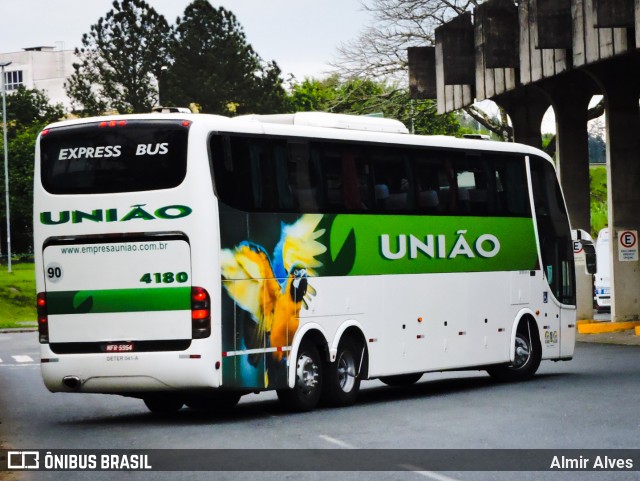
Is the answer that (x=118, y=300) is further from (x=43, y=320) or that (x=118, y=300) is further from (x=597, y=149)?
(x=597, y=149)

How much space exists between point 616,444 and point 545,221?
10.2 m

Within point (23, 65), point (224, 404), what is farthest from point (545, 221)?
point (23, 65)

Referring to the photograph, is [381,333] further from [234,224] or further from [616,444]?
[616,444]

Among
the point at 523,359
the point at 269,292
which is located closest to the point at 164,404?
the point at 269,292

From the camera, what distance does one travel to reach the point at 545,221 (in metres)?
23.7

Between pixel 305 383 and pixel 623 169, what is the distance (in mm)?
19456

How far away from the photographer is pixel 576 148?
3981 centimetres

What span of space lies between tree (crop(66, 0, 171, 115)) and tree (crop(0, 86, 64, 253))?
9.65m

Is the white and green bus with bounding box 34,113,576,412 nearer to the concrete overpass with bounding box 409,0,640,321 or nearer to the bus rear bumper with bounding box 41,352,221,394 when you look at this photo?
the bus rear bumper with bounding box 41,352,221,394

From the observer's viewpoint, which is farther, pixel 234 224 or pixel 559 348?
pixel 559 348

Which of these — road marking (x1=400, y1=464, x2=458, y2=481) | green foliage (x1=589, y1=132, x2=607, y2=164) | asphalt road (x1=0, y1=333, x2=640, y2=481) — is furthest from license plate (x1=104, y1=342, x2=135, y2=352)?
green foliage (x1=589, y1=132, x2=607, y2=164)

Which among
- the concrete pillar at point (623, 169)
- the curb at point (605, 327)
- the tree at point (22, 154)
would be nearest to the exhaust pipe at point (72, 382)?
the curb at point (605, 327)

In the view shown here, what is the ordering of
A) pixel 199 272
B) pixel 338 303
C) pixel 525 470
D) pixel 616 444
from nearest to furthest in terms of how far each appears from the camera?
pixel 525 470 < pixel 616 444 < pixel 199 272 < pixel 338 303

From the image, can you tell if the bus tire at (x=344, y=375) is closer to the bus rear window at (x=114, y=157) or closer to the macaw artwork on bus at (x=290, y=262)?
the macaw artwork on bus at (x=290, y=262)
